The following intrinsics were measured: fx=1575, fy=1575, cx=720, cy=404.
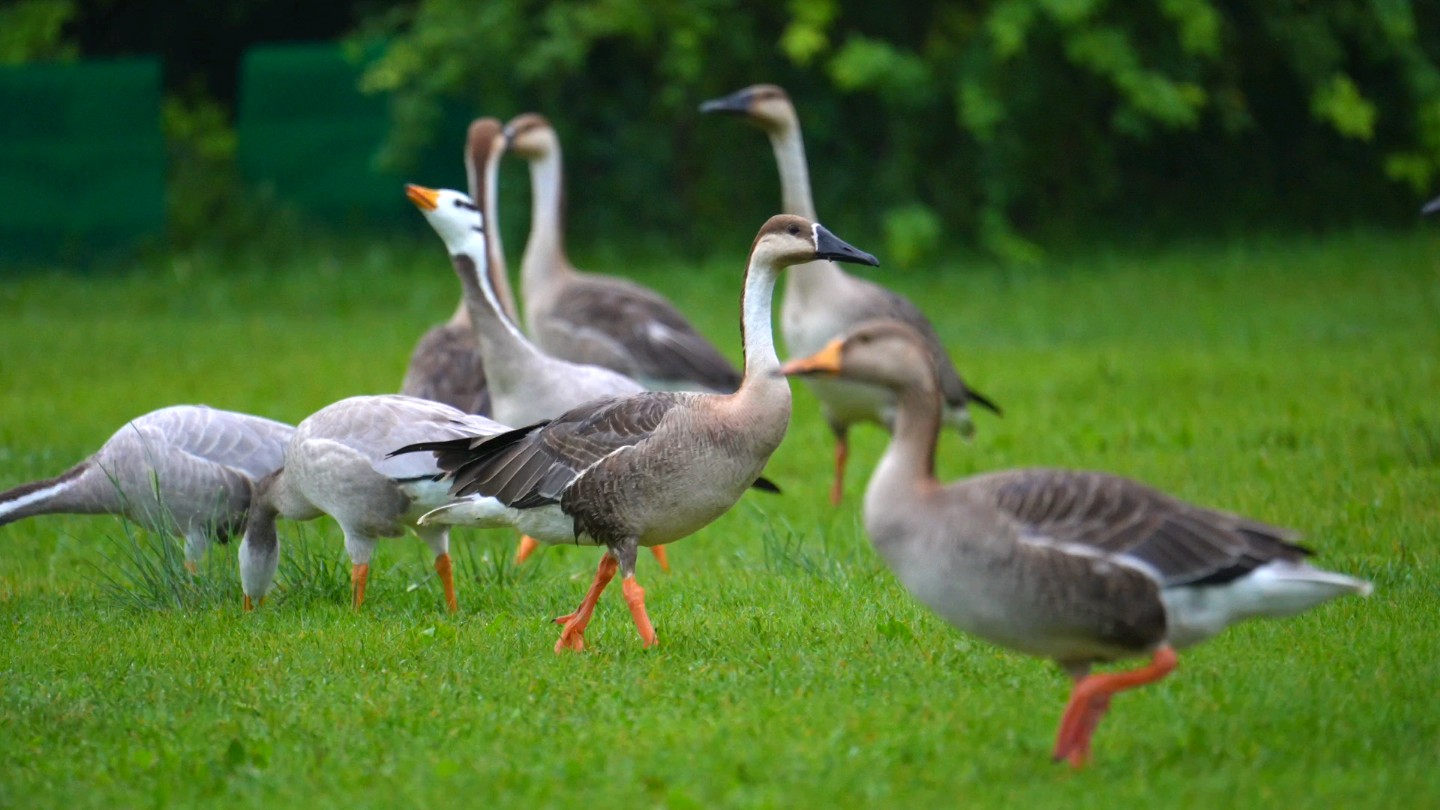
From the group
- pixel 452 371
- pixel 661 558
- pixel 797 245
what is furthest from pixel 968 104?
pixel 797 245

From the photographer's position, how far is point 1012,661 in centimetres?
570

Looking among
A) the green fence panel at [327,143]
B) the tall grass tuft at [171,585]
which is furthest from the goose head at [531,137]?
the green fence panel at [327,143]

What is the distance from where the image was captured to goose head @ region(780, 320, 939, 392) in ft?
15.1

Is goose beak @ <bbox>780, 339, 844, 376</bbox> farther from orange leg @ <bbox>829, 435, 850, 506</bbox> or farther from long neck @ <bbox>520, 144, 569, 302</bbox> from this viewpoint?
long neck @ <bbox>520, 144, 569, 302</bbox>

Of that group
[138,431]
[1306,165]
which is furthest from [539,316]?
[1306,165]

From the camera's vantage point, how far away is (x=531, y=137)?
37.0 ft

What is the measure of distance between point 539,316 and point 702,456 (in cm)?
506

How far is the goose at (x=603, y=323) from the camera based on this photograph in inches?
404

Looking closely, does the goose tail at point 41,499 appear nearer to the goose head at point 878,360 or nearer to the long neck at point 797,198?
the goose head at point 878,360

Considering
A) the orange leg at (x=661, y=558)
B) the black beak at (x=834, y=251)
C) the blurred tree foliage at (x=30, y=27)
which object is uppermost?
the blurred tree foliage at (x=30, y=27)

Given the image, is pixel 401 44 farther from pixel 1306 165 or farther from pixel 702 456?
pixel 702 456

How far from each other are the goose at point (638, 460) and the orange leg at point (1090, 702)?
1786mm

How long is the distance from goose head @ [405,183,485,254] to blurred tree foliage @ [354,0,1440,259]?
9943 mm

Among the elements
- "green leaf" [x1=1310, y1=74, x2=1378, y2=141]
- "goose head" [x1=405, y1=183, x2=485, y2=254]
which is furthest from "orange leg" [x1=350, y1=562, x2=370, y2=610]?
"green leaf" [x1=1310, y1=74, x2=1378, y2=141]
